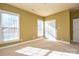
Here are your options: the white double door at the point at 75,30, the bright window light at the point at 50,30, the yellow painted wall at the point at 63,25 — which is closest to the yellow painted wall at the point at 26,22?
the bright window light at the point at 50,30

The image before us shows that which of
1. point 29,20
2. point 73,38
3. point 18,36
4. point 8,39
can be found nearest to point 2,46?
point 8,39

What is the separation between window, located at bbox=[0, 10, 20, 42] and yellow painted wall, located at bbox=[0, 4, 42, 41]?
29cm

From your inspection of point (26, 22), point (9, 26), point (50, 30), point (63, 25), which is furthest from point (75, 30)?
point (9, 26)

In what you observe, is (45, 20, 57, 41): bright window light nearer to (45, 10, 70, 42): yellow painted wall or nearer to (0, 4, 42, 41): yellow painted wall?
(45, 10, 70, 42): yellow painted wall

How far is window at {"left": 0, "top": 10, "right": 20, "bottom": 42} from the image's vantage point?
20.0 feet

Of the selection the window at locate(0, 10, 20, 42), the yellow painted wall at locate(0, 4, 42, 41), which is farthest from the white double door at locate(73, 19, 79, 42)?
the window at locate(0, 10, 20, 42)

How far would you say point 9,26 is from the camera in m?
6.68

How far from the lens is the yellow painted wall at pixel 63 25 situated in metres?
7.96

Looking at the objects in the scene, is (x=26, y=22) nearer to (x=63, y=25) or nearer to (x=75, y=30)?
(x=63, y=25)

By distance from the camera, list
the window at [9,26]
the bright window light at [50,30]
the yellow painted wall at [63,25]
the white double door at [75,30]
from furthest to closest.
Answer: the bright window light at [50,30] < the white double door at [75,30] < the yellow painted wall at [63,25] < the window at [9,26]

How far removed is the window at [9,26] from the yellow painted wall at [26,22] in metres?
0.29

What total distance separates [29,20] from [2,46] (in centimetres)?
343

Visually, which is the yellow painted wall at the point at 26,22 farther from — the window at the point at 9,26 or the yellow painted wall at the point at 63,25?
the yellow painted wall at the point at 63,25

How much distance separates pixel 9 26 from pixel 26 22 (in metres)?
1.75
